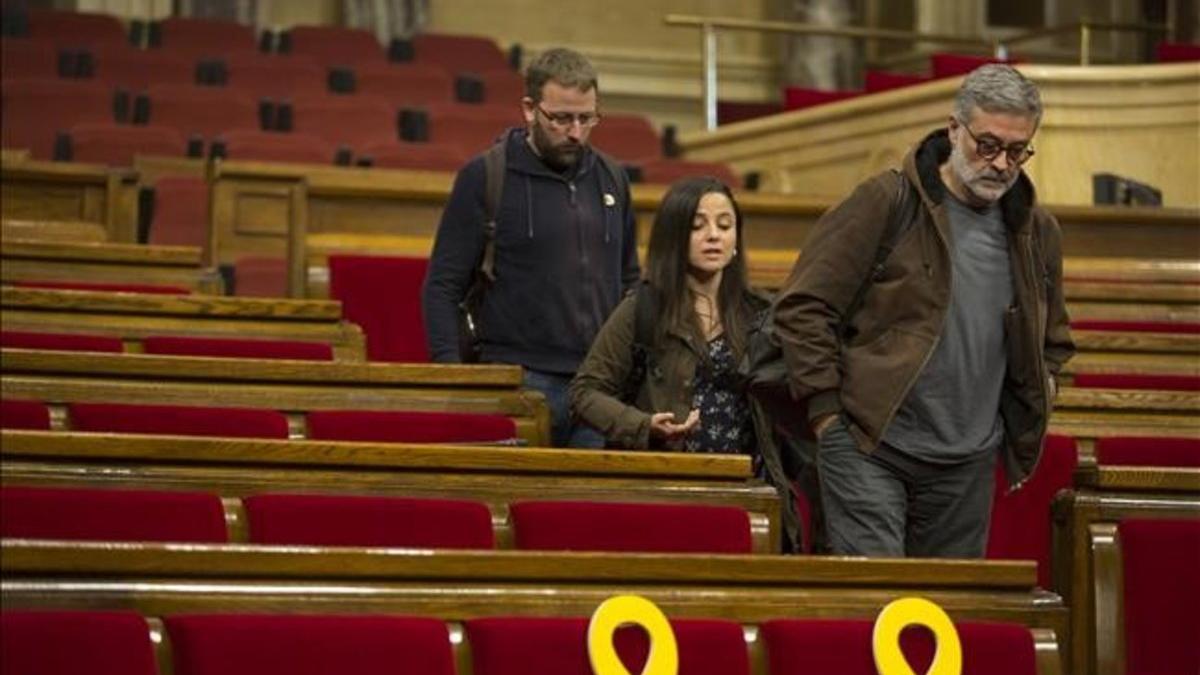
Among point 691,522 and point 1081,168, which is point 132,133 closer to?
point 1081,168

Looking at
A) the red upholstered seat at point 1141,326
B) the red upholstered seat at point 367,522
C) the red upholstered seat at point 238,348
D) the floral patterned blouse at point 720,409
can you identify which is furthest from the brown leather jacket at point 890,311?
the red upholstered seat at point 1141,326

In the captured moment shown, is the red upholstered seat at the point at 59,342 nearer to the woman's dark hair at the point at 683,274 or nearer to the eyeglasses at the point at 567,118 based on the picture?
the eyeglasses at the point at 567,118

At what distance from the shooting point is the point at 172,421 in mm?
3164

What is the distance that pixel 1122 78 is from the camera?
6.62m

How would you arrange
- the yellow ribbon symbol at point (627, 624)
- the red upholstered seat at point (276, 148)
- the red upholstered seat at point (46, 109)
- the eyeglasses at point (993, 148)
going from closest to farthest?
the yellow ribbon symbol at point (627, 624) → the eyeglasses at point (993, 148) → the red upholstered seat at point (276, 148) → the red upholstered seat at point (46, 109)

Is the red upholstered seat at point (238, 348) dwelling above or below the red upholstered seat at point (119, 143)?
below

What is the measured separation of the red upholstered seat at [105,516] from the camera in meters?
2.31

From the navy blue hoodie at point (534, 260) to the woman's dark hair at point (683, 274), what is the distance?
313mm

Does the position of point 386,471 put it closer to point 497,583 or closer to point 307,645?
point 497,583

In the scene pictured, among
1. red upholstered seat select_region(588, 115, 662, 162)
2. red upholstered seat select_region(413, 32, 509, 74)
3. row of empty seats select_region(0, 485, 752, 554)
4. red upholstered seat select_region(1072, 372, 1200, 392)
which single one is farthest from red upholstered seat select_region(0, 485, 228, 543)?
red upholstered seat select_region(413, 32, 509, 74)

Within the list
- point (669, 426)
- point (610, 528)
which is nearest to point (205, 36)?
point (669, 426)

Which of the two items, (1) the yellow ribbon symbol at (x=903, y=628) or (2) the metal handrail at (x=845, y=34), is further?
(2) the metal handrail at (x=845, y=34)

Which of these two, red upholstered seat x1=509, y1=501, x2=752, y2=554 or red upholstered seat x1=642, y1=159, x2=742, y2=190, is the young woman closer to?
red upholstered seat x1=509, y1=501, x2=752, y2=554

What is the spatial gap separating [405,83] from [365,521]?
574cm
